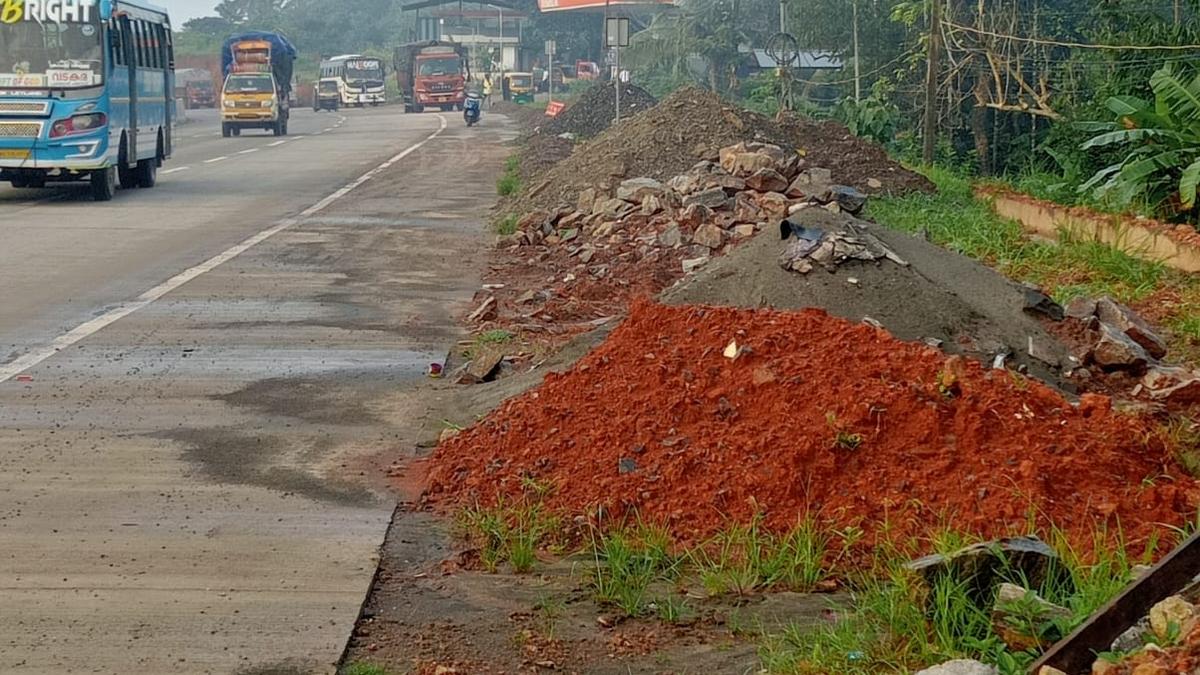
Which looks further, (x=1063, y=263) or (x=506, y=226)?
(x=506, y=226)

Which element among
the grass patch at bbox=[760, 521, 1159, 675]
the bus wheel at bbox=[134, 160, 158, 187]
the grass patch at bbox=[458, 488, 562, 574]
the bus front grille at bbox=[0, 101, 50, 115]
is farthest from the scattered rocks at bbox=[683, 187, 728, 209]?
the bus wheel at bbox=[134, 160, 158, 187]

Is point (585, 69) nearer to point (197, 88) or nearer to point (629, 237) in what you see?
point (197, 88)

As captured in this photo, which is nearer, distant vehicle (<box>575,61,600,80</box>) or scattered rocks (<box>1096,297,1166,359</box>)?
scattered rocks (<box>1096,297,1166,359</box>)

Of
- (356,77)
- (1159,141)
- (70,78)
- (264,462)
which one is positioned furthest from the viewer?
(356,77)

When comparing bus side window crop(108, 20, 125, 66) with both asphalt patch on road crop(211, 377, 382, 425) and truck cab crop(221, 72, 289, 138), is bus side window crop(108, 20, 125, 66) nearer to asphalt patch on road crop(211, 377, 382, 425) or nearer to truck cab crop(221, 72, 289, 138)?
asphalt patch on road crop(211, 377, 382, 425)

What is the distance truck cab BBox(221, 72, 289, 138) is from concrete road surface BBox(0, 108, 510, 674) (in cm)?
3047

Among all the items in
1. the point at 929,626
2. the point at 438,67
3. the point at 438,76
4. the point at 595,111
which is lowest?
the point at 929,626

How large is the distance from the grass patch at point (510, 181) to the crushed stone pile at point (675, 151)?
1145 mm

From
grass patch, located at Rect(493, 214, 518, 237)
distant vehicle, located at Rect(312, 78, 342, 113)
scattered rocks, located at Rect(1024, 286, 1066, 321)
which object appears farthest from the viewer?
distant vehicle, located at Rect(312, 78, 342, 113)

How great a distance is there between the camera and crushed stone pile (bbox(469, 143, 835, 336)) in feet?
41.9

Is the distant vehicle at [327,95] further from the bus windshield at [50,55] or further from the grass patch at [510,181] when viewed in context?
the bus windshield at [50,55]

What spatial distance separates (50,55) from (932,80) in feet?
45.6

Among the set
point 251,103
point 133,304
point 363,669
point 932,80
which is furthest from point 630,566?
point 251,103

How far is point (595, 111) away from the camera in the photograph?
43.6 meters
